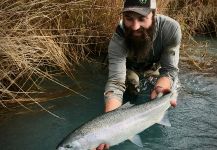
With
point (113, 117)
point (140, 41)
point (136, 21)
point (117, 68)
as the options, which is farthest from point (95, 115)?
point (113, 117)

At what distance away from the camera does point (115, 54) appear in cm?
424

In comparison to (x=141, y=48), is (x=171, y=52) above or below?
below

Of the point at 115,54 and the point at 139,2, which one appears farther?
the point at 115,54

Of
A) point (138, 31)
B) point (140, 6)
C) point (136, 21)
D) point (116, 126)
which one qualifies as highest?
point (140, 6)

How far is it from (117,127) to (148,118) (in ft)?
1.22

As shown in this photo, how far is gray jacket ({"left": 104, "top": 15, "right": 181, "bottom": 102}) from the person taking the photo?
4102 mm

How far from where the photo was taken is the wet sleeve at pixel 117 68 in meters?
4.02

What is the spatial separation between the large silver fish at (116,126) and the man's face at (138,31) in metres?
0.66

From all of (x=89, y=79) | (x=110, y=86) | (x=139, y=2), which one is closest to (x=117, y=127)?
(x=110, y=86)

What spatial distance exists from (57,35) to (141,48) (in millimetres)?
1355

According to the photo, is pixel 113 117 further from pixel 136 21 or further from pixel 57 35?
pixel 57 35

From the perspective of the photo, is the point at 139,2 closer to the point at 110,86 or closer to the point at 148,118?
the point at 110,86

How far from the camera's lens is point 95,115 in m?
4.61

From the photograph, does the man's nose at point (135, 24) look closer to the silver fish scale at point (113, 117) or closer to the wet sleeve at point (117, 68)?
the wet sleeve at point (117, 68)
